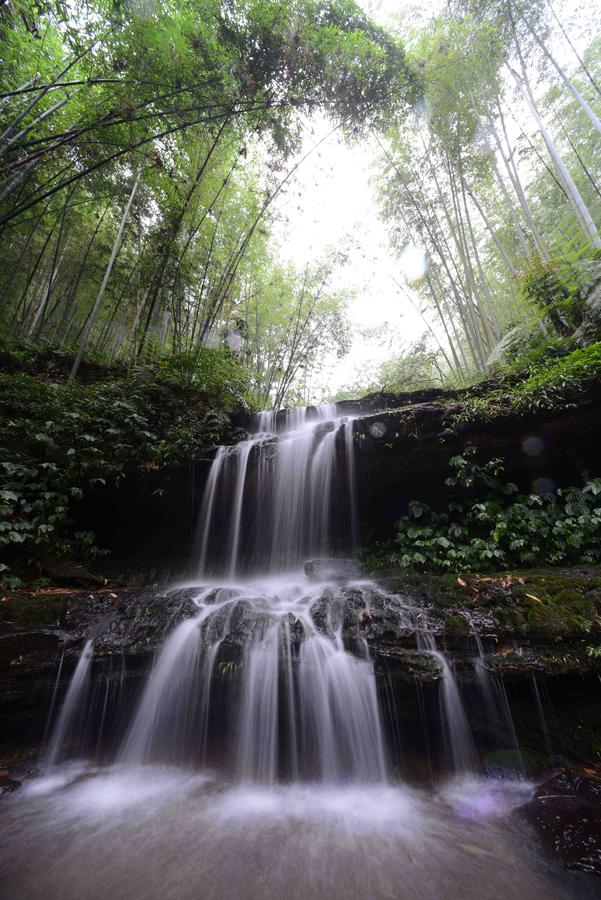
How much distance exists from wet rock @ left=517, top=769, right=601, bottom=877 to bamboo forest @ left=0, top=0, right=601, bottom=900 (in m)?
0.02

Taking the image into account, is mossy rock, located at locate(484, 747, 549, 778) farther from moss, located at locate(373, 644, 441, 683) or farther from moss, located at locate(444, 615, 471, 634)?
moss, located at locate(444, 615, 471, 634)

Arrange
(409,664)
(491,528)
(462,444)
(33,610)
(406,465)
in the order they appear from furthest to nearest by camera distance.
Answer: (406,465) → (462,444) → (491,528) → (33,610) → (409,664)

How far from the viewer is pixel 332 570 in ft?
15.4

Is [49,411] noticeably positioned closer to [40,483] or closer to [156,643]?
[40,483]

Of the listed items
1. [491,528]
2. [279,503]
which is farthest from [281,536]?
[491,528]

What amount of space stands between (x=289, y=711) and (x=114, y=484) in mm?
4148

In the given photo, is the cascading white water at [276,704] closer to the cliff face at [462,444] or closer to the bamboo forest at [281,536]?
the bamboo forest at [281,536]

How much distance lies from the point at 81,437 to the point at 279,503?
3.26 meters

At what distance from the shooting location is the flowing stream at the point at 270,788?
1.66m

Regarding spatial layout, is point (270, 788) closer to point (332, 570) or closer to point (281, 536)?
point (332, 570)

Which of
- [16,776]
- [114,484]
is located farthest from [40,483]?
[16,776]

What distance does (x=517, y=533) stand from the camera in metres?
4.01

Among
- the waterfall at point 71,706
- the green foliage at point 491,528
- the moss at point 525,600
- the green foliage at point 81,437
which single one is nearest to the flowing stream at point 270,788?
the waterfall at point 71,706

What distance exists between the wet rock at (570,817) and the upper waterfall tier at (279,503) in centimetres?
334
